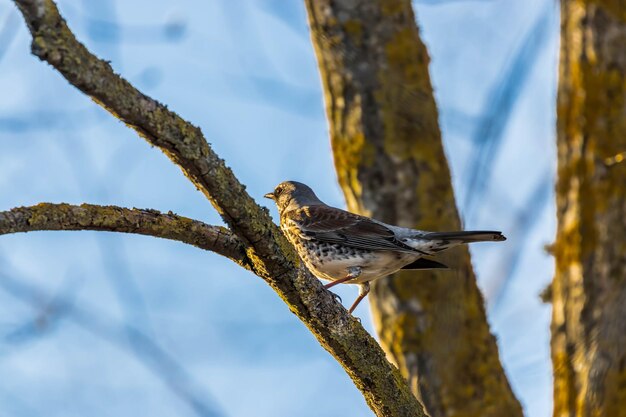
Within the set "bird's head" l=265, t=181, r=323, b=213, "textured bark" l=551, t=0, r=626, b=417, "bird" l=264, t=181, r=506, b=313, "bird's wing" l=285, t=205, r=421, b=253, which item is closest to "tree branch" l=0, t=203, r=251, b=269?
"bird" l=264, t=181, r=506, b=313

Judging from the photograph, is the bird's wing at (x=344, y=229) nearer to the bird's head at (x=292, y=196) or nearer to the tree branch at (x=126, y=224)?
the bird's head at (x=292, y=196)

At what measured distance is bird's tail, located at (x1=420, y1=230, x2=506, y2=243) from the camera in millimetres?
5184

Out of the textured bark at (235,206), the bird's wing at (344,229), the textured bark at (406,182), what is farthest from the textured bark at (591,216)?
the textured bark at (235,206)

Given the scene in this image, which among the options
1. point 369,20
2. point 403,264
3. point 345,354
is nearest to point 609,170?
point 403,264

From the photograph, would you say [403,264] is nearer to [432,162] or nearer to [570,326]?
[432,162]

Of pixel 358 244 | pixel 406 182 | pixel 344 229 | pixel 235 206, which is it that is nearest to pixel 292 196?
pixel 344 229

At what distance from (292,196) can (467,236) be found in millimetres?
2170

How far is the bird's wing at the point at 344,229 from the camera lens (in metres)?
5.80

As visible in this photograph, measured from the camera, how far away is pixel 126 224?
124 inches

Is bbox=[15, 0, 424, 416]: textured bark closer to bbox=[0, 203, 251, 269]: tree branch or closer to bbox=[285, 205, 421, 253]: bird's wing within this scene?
bbox=[0, 203, 251, 269]: tree branch

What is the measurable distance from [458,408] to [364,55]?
234 centimetres

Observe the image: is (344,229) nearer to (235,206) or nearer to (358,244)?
(358,244)

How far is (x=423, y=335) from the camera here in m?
5.66

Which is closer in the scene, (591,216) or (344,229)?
A: (591,216)
